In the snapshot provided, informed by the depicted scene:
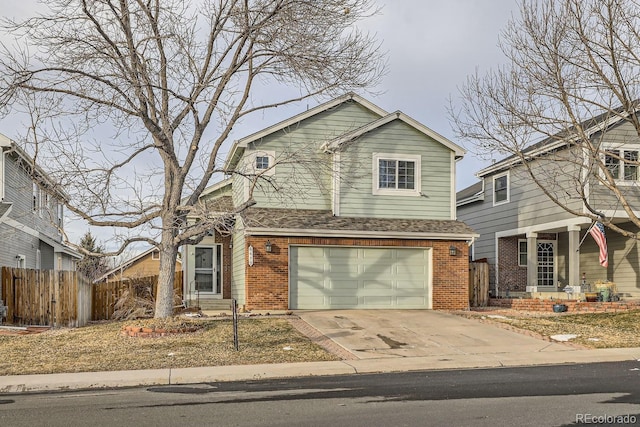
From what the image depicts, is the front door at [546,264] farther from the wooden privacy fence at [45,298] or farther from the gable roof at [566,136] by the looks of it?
the wooden privacy fence at [45,298]

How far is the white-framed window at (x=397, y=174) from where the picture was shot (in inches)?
846

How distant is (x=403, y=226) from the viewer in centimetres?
2103

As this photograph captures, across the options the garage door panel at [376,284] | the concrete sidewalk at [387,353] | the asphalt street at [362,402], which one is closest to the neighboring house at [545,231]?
the garage door panel at [376,284]

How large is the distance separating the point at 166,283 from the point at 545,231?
16.1 m

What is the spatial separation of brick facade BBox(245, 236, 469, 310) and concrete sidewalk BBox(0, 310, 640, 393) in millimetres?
1322

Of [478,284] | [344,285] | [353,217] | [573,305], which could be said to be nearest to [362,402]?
[344,285]

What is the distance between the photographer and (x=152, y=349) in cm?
1410

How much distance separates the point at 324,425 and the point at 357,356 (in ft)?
20.7

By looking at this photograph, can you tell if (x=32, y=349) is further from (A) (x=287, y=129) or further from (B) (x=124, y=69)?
(A) (x=287, y=129)

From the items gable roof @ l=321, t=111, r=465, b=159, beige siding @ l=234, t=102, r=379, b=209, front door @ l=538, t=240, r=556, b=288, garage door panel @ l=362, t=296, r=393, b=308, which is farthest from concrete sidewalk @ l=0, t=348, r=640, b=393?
front door @ l=538, t=240, r=556, b=288

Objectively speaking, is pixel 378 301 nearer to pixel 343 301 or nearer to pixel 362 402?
pixel 343 301

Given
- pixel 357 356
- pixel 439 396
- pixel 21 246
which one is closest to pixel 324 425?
pixel 439 396

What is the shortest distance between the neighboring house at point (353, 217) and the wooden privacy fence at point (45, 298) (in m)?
5.06

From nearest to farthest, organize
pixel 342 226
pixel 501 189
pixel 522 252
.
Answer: pixel 342 226, pixel 522 252, pixel 501 189
